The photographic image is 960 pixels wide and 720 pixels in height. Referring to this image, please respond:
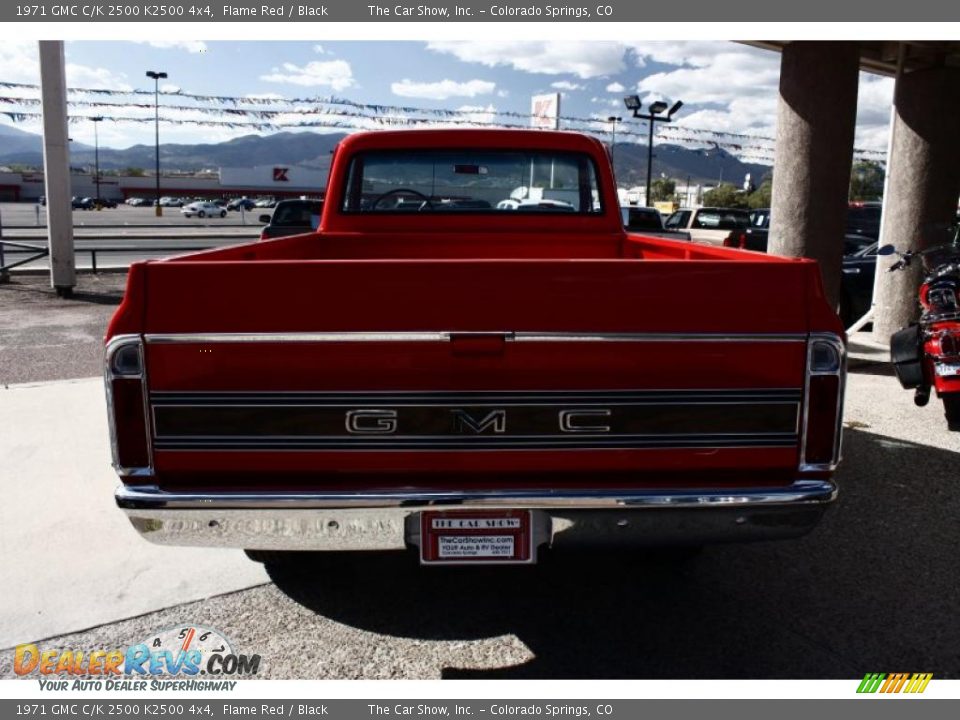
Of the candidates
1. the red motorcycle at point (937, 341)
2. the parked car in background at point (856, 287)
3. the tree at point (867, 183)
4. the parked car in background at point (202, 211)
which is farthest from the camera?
the tree at point (867, 183)

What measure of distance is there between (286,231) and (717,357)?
10489 mm

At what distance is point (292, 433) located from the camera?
8.05 ft

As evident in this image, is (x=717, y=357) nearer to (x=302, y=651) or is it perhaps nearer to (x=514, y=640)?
(x=514, y=640)

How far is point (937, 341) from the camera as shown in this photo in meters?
5.45

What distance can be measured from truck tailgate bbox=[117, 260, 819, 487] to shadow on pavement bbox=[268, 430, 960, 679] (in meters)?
0.83

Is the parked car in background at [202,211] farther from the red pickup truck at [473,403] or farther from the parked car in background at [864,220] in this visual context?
the red pickup truck at [473,403]

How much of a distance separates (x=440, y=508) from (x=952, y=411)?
4.72m

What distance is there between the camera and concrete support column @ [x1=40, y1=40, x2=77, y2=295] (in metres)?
11.5

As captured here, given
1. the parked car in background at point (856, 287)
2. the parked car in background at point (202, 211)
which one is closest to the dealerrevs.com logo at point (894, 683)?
the parked car in background at point (856, 287)

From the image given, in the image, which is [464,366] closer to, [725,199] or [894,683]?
[894,683]

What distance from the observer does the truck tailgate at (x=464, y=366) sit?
2.41 metres

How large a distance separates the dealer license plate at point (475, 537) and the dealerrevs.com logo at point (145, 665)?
0.86 metres

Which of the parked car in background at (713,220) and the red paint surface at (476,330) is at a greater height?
the parked car in background at (713,220)

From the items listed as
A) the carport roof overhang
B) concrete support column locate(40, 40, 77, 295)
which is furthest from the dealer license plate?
concrete support column locate(40, 40, 77, 295)
